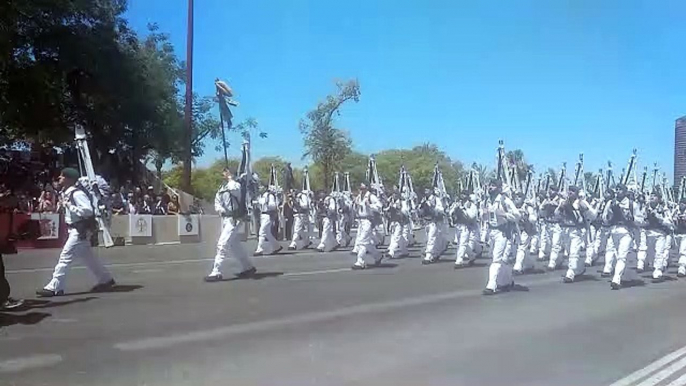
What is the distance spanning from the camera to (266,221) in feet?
70.1

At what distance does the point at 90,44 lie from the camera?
448 inches

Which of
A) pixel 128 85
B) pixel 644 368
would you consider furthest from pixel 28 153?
pixel 644 368

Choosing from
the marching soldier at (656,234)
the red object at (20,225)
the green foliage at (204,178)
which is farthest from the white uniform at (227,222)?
the marching soldier at (656,234)

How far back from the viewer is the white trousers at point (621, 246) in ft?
50.7

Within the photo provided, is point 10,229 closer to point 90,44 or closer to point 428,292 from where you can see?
point 90,44

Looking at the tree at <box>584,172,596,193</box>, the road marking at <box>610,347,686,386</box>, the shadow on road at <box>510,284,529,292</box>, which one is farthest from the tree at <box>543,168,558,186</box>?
the road marking at <box>610,347,686,386</box>

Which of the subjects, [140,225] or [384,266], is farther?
[140,225]

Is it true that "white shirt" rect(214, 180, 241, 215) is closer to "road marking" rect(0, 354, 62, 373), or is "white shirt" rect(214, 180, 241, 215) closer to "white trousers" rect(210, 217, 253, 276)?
"white trousers" rect(210, 217, 253, 276)

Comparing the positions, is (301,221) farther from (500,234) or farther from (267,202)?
(500,234)

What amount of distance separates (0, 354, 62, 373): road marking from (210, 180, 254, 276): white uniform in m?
6.41

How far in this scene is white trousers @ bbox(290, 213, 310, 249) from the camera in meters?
25.2

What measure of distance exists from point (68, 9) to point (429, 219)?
1310 cm

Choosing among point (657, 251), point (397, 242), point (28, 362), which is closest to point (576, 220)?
point (657, 251)

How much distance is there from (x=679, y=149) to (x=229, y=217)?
42.5 ft
